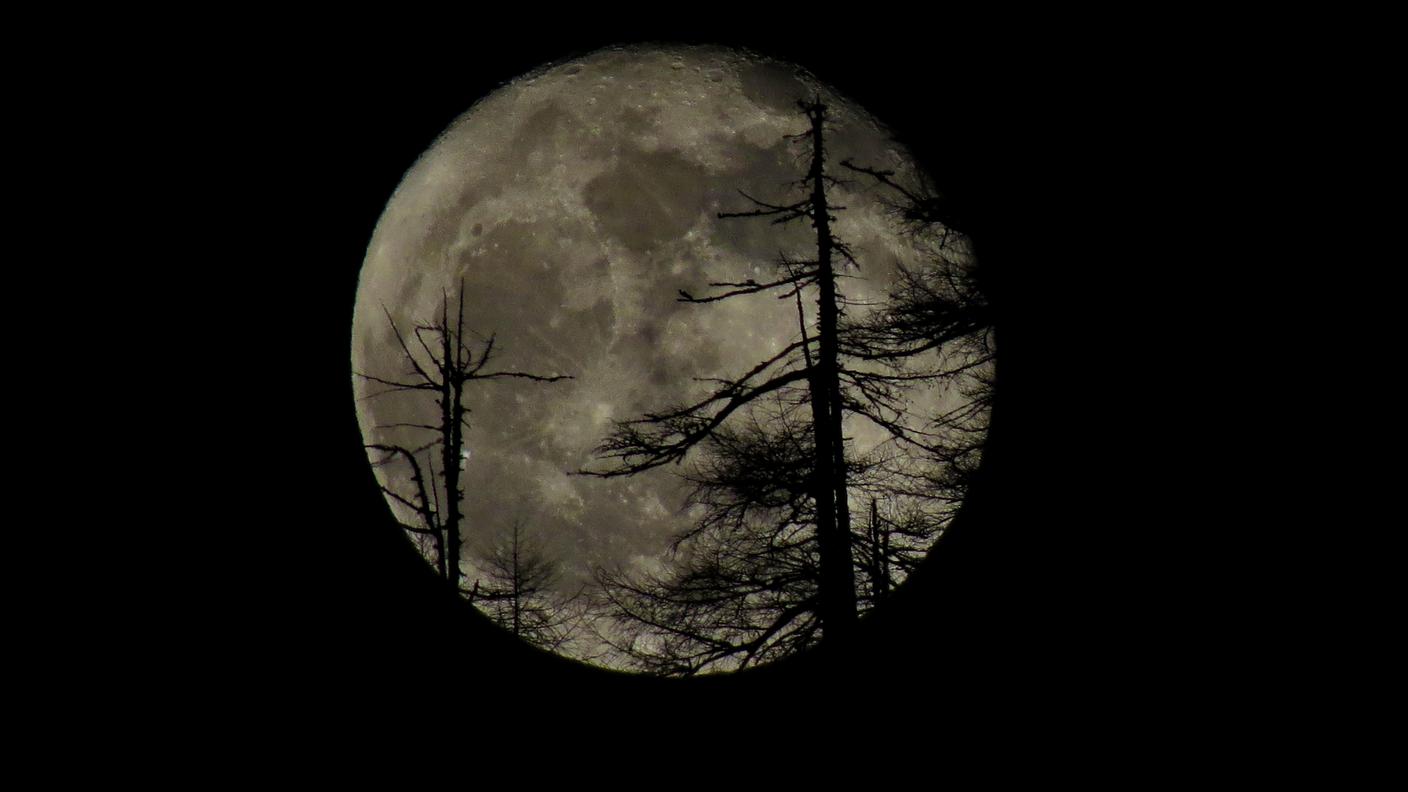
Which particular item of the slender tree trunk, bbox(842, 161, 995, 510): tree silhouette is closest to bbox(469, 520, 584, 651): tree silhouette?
the slender tree trunk

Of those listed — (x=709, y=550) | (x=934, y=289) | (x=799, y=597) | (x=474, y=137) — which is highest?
(x=474, y=137)

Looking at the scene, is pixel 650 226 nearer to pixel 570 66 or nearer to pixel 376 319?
pixel 570 66

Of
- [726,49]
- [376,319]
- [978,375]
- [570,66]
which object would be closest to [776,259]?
[978,375]

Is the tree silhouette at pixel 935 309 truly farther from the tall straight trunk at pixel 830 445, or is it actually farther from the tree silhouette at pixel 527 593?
the tree silhouette at pixel 527 593

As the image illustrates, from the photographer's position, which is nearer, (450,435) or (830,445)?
(830,445)

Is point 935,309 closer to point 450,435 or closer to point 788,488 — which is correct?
point 788,488

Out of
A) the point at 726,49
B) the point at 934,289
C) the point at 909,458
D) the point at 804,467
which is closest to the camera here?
the point at 934,289

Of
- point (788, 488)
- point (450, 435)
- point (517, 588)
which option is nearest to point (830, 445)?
point (788, 488)
